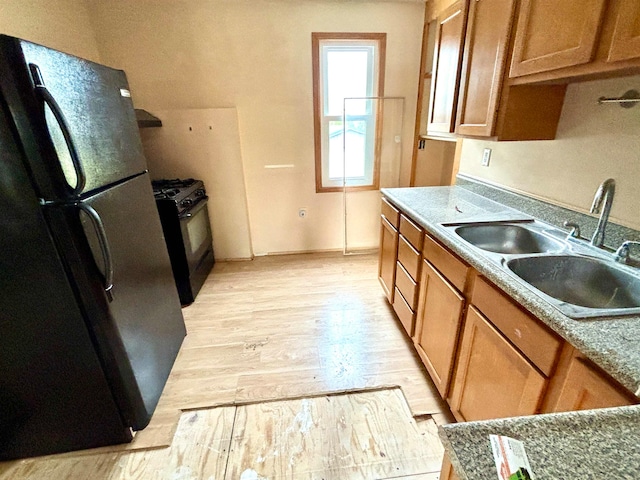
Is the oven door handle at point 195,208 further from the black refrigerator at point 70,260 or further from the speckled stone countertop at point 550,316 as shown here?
the speckled stone countertop at point 550,316

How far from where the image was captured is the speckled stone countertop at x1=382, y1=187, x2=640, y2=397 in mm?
734

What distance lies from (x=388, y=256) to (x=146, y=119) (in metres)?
2.44

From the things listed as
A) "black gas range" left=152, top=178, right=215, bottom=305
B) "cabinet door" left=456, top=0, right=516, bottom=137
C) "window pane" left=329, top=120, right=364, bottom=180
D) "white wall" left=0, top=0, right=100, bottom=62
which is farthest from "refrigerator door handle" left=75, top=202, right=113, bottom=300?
"window pane" left=329, top=120, right=364, bottom=180

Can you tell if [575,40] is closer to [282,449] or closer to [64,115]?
[64,115]

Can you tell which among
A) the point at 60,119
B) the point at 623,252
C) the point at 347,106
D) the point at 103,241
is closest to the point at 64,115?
the point at 60,119

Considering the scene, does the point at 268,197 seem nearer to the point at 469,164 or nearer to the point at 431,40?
the point at 469,164

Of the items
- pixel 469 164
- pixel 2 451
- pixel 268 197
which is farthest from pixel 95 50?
pixel 469 164

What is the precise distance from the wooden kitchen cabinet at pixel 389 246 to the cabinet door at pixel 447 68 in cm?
67

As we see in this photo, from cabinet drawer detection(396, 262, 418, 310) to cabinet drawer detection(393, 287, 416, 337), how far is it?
0.04 meters

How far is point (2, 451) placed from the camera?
1.43 m

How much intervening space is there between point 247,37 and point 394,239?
92.2 inches

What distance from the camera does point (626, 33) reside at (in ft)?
3.13

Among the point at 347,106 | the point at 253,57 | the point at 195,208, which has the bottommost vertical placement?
the point at 195,208

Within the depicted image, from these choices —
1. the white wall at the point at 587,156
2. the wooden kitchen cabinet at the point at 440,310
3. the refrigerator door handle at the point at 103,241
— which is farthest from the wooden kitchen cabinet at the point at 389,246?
the refrigerator door handle at the point at 103,241
